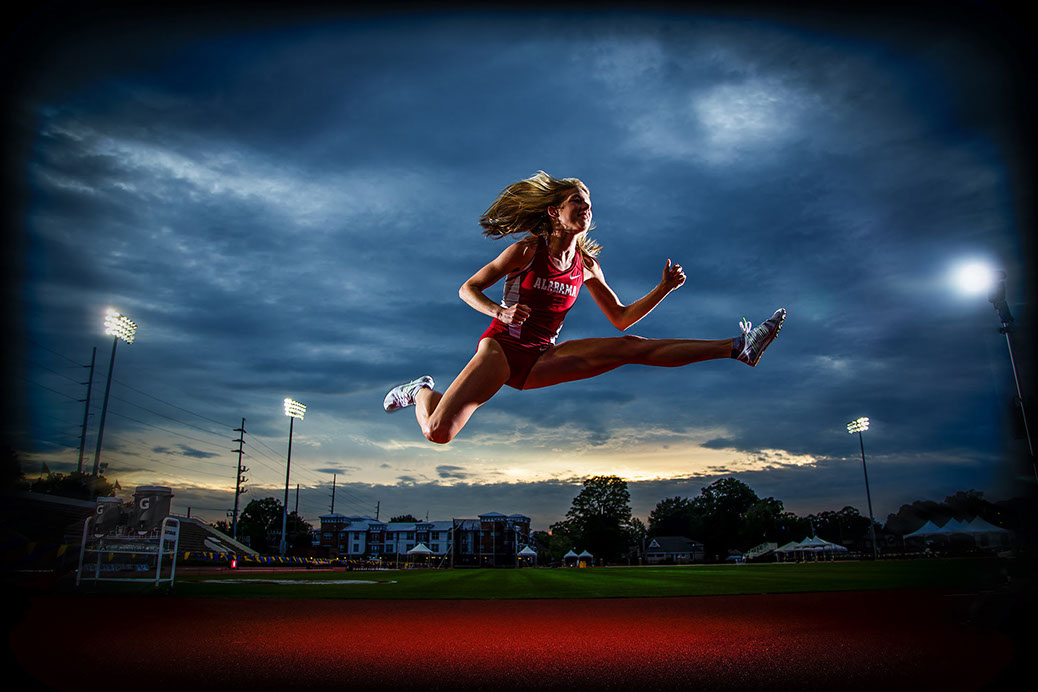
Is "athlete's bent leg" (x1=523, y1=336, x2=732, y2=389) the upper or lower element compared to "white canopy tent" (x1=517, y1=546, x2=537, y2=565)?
upper

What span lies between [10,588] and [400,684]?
106 inches

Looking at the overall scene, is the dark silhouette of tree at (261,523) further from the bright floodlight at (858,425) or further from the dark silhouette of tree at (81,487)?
the bright floodlight at (858,425)

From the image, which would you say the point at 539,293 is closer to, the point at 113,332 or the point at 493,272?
the point at 493,272

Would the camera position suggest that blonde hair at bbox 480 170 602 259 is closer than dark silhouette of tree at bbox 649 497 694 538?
Yes

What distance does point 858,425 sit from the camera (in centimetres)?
2398

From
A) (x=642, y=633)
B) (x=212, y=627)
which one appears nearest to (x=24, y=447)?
(x=212, y=627)

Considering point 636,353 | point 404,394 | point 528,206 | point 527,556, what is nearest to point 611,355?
point 636,353

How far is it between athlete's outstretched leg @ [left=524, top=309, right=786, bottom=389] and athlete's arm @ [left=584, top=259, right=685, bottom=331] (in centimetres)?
50

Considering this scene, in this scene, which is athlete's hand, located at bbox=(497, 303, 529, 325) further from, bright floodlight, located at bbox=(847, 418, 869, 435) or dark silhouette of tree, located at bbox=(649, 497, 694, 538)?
dark silhouette of tree, located at bbox=(649, 497, 694, 538)

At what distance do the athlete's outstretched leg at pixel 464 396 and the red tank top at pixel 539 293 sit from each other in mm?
211

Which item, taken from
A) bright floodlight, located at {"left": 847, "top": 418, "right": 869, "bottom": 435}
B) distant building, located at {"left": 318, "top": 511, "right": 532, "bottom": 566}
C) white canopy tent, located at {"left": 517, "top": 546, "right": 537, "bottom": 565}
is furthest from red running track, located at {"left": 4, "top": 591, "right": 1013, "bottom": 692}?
white canopy tent, located at {"left": 517, "top": 546, "right": 537, "bottom": 565}

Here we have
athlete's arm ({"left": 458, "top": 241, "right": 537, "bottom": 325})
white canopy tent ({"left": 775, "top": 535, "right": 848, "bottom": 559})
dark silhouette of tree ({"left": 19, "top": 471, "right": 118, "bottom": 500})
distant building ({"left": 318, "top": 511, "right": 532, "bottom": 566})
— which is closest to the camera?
athlete's arm ({"left": 458, "top": 241, "right": 537, "bottom": 325})

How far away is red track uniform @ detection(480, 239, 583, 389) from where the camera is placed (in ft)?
13.9

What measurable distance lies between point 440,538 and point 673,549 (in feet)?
88.5
